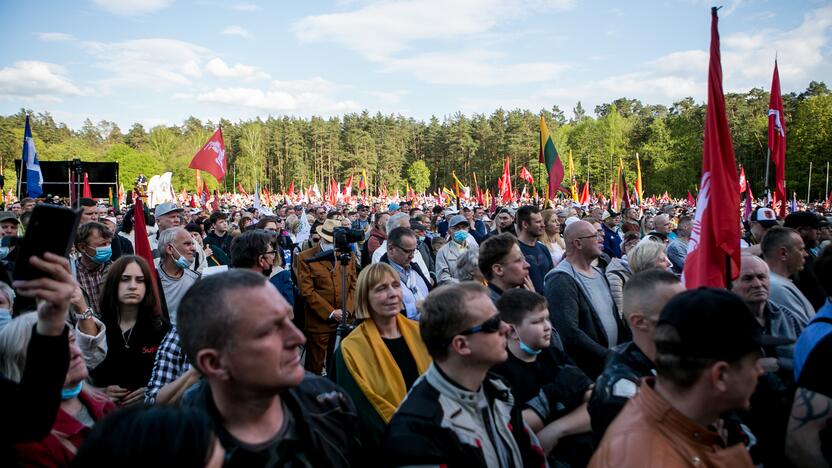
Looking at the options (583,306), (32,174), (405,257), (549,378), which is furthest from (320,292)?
(32,174)

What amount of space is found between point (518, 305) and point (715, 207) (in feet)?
5.72

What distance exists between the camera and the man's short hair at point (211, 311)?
2029 mm

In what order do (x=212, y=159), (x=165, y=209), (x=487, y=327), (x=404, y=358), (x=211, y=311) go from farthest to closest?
(x=212, y=159) < (x=165, y=209) < (x=404, y=358) < (x=487, y=327) < (x=211, y=311)

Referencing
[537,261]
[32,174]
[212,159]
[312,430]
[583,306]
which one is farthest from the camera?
[212,159]

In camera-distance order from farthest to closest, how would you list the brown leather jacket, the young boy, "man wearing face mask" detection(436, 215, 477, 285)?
"man wearing face mask" detection(436, 215, 477, 285) < the young boy < the brown leather jacket

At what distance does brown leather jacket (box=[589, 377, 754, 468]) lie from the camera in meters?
1.89

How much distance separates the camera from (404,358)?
376 cm

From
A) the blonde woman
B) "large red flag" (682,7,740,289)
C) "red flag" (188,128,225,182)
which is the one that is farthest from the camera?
"red flag" (188,128,225,182)

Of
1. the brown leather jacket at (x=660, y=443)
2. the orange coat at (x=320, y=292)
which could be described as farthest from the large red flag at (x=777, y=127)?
the brown leather jacket at (x=660, y=443)

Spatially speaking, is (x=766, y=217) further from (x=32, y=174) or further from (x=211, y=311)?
(x=32, y=174)

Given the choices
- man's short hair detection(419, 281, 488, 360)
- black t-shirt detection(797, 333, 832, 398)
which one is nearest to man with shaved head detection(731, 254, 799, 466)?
black t-shirt detection(797, 333, 832, 398)

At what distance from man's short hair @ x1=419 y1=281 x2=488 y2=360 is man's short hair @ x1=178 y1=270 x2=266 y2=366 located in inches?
37.8

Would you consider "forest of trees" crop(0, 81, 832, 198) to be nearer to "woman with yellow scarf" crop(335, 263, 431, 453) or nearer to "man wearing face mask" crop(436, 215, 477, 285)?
"man wearing face mask" crop(436, 215, 477, 285)

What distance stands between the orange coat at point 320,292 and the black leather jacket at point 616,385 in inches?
144
